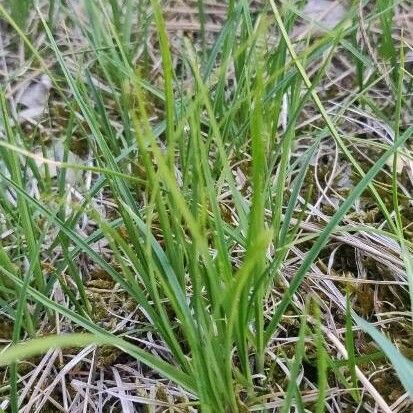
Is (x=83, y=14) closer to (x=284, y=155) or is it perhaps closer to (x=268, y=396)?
(x=284, y=155)

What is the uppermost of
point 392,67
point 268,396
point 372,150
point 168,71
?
point 168,71

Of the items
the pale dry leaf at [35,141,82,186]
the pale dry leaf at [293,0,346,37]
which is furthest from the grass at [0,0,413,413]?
the pale dry leaf at [293,0,346,37]

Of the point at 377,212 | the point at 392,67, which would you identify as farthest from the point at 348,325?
the point at 392,67

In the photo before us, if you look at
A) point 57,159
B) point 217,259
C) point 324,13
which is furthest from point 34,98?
point 217,259

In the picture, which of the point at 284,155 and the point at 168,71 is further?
the point at 284,155

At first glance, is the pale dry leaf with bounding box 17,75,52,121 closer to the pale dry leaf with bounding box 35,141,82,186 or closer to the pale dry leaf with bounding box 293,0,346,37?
the pale dry leaf with bounding box 35,141,82,186

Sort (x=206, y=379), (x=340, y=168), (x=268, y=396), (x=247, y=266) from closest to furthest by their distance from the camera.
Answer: (x=247, y=266)
(x=206, y=379)
(x=268, y=396)
(x=340, y=168)

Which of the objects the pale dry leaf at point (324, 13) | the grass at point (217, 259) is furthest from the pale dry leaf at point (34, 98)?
the pale dry leaf at point (324, 13)

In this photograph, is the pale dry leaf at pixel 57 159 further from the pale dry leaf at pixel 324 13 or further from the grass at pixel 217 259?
the pale dry leaf at pixel 324 13

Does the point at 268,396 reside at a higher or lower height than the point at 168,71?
lower
